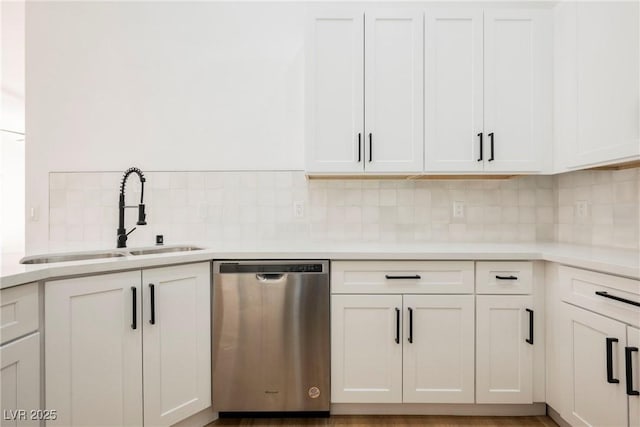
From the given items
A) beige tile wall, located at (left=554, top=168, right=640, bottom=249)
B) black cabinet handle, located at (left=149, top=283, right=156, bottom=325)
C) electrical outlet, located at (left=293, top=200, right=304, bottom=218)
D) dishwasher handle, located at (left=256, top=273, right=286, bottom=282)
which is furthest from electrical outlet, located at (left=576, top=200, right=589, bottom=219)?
black cabinet handle, located at (left=149, top=283, right=156, bottom=325)

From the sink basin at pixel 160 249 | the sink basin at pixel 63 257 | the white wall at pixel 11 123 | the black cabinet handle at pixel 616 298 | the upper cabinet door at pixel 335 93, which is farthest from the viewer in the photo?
the white wall at pixel 11 123

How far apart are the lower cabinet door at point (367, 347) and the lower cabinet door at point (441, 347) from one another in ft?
0.22

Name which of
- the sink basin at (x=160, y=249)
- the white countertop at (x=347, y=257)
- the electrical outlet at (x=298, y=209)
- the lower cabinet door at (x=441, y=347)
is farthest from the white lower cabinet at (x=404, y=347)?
the sink basin at (x=160, y=249)

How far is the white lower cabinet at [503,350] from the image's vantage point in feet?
6.06

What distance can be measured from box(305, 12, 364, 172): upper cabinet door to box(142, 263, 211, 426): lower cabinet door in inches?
36.7

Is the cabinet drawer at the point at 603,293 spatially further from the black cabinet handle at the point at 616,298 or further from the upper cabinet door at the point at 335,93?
the upper cabinet door at the point at 335,93

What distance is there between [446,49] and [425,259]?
1.23m

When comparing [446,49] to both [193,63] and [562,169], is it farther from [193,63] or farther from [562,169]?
[193,63]

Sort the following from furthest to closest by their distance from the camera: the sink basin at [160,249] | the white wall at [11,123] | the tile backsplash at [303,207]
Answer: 1. the white wall at [11,123]
2. the tile backsplash at [303,207]
3. the sink basin at [160,249]

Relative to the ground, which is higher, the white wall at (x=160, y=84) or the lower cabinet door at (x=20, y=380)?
the white wall at (x=160, y=84)

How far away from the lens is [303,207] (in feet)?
8.03

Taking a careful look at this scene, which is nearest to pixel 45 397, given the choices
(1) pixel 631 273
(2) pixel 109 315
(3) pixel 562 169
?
(2) pixel 109 315

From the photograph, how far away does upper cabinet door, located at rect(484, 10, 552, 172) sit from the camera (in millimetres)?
2061

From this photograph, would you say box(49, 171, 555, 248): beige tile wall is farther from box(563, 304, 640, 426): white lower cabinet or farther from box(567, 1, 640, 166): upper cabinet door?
box(563, 304, 640, 426): white lower cabinet
